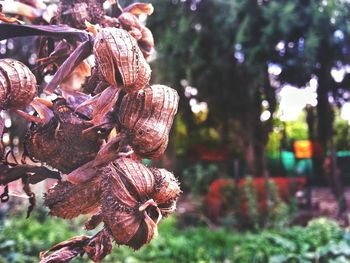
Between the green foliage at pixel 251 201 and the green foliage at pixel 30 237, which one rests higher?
the green foliage at pixel 30 237

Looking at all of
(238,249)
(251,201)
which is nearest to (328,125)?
(251,201)

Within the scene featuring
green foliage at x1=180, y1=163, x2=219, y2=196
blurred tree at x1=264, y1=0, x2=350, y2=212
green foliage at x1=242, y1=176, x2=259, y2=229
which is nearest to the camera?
blurred tree at x1=264, y1=0, x2=350, y2=212

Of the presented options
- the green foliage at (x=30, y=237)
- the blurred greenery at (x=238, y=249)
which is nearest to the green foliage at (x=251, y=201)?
the blurred greenery at (x=238, y=249)

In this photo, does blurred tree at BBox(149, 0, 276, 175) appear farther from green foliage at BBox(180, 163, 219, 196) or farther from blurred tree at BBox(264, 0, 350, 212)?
green foliage at BBox(180, 163, 219, 196)

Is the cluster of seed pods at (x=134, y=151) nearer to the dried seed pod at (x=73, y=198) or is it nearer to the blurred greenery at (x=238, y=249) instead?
the dried seed pod at (x=73, y=198)

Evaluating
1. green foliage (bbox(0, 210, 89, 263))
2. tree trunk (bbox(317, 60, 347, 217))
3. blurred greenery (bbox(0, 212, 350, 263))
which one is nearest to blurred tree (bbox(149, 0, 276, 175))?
tree trunk (bbox(317, 60, 347, 217))

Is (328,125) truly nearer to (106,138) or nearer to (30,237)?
(30,237)
